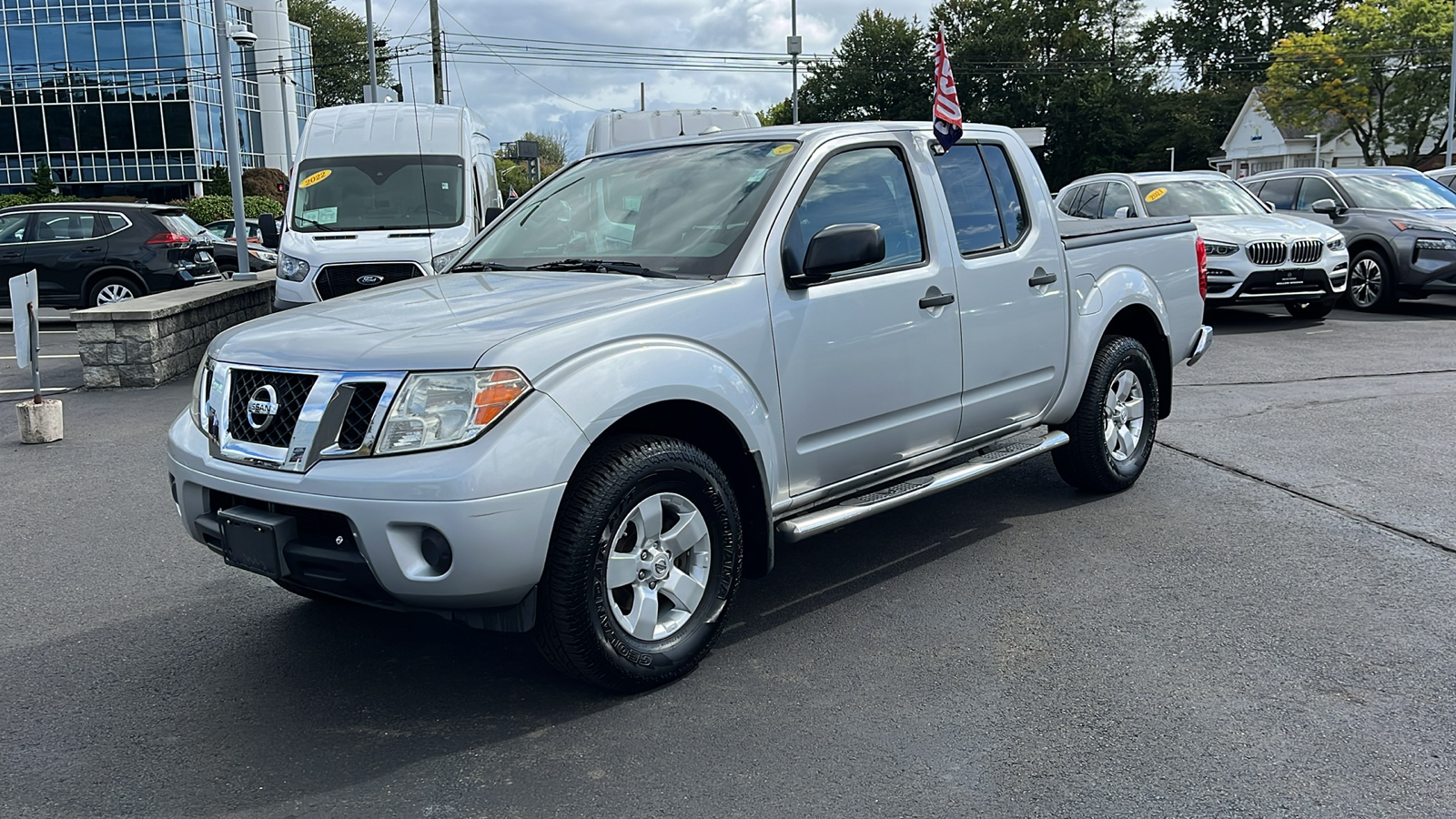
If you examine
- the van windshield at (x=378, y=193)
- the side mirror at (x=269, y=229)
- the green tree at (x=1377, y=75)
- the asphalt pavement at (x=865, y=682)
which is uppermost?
the green tree at (x=1377, y=75)

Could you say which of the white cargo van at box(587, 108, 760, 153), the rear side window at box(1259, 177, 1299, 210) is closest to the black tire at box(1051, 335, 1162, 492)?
the white cargo van at box(587, 108, 760, 153)

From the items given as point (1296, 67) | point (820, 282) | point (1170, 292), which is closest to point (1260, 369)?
point (1170, 292)

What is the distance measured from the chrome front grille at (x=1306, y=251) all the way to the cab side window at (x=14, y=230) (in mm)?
15366

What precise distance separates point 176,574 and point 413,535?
245cm

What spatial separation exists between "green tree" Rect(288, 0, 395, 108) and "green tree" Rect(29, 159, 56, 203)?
114ft

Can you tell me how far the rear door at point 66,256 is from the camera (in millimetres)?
15344

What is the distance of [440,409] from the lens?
11.5 feet

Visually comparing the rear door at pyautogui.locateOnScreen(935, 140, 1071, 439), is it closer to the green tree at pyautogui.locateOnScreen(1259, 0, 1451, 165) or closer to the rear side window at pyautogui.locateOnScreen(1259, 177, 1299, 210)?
the rear side window at pyautogui.locateOnScreen(1259, 177, 1299, 210)

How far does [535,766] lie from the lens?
3.46 m

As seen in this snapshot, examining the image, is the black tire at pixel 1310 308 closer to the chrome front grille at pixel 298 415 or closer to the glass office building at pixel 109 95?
the chrome front grille at pixel 298 415

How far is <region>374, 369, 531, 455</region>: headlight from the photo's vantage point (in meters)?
3.48

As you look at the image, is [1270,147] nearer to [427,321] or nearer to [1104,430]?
[1104,430]

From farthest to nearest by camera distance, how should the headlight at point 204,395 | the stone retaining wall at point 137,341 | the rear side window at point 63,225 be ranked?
1. the rear side window at point 63,225
2. the stone retaining wall at point 137,341
3. the headlight at point 204,395

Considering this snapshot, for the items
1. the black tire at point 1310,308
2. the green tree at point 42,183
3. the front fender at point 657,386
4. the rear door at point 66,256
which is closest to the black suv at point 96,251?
the rear door at point 66,256
